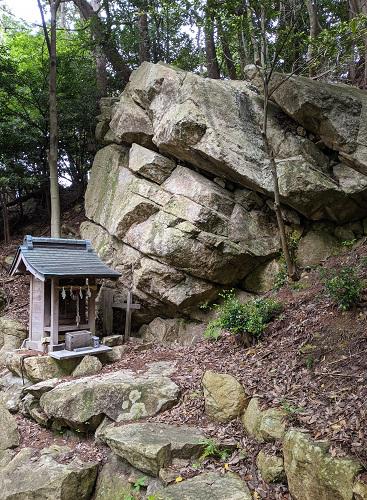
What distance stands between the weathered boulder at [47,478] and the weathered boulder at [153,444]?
20.9 inches

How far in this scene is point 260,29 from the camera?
→ 9000 mm

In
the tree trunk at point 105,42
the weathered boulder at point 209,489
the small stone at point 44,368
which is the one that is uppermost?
the tree trunk at point 105,42

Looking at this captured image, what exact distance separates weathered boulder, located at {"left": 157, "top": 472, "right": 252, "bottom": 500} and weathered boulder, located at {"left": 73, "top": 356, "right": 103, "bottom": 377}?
144 inches

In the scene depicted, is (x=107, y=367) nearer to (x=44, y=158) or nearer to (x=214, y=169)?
(x=214, y=169)

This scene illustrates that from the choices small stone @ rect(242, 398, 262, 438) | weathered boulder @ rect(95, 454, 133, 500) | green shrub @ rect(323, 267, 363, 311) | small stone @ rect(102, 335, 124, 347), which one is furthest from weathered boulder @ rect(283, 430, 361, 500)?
small stone @ rect(102, 335, 124, 347)

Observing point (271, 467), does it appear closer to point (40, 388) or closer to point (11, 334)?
point (40, 388)

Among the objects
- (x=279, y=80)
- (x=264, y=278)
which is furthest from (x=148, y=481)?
(x=279, y=80)

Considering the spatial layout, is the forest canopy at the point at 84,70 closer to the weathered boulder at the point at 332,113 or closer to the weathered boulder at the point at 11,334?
the weathered boulder at the point at 332,113

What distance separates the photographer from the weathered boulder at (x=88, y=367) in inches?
302

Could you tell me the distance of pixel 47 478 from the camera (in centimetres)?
516

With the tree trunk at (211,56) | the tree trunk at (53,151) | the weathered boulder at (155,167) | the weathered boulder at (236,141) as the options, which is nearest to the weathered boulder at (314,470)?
the weathered boulder at (236,141)

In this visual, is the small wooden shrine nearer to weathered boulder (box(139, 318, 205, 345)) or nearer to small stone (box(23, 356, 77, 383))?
small stone (box(23, 356, 77, 383))

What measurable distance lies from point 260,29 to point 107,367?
28.4 feet

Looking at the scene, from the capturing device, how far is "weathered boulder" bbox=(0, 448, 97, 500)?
501cm
